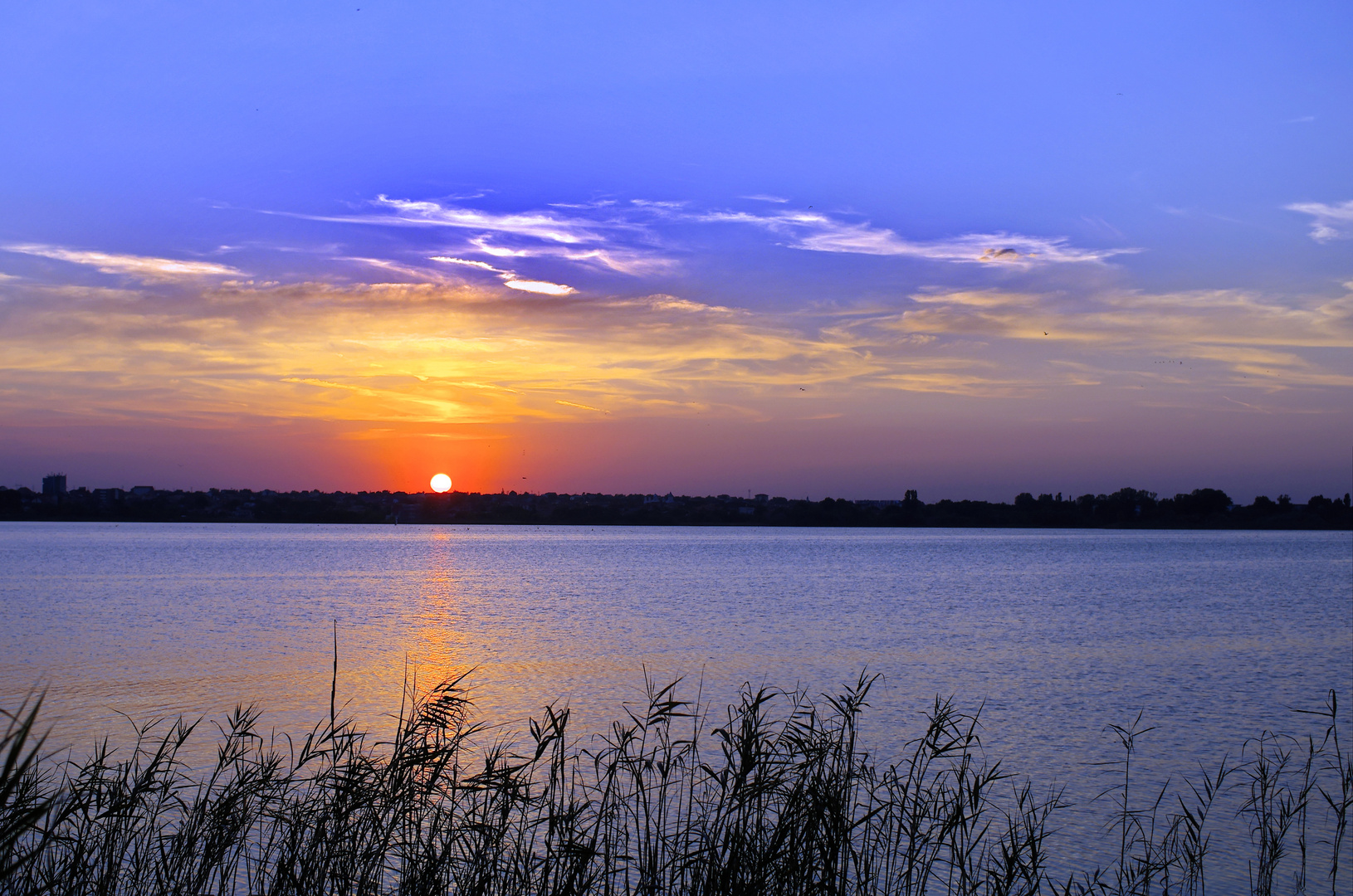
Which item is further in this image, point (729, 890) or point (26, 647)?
point (26, 647)

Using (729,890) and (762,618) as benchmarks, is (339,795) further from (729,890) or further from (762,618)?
(762,618)

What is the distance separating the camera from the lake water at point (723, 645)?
23188 mm

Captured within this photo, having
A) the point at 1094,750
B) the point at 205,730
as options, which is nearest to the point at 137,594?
the point at 205,730

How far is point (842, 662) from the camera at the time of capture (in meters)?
31.7

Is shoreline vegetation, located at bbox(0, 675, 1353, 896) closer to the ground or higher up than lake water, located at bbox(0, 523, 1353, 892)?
higher up

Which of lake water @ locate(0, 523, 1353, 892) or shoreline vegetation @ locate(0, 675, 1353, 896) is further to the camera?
lake water @ locate(0, 523, 1353, 892)

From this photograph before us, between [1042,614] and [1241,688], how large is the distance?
901 inches

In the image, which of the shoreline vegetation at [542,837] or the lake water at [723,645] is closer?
the shoreline vegetation at [542,837]

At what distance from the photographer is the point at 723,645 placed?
36.1 metres

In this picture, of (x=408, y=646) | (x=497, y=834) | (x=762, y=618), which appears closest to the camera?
(x=497, y=834)

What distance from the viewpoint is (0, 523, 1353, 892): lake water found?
23188 mm

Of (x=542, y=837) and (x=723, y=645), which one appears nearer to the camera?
(x=542, y=837)

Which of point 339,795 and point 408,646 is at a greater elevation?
point 339,795

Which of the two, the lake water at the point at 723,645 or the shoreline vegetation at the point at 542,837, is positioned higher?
the shoreline vegetation at the point at 542,837
